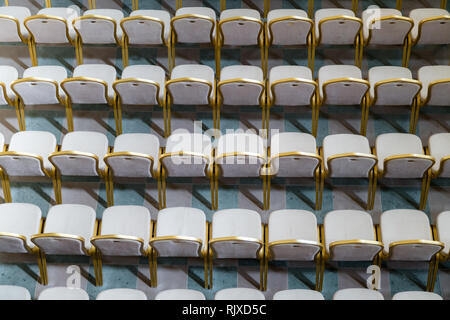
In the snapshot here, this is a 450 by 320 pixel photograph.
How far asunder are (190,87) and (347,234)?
196 cm

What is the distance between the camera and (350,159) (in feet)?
20.1

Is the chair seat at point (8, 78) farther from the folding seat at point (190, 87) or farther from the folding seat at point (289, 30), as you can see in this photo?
the folding seat at point (289, 30)

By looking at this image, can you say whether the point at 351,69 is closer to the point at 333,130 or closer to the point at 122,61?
the point at 333,130

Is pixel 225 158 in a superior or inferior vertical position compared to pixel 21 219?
superior

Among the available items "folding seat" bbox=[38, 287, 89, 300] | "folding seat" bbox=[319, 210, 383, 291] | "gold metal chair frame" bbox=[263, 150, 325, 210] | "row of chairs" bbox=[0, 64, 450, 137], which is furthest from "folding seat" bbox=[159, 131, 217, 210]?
"folding seat" bbox=[38, 287, 89, 300]

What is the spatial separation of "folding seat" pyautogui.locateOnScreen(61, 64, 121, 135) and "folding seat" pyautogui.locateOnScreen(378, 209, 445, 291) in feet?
9.06

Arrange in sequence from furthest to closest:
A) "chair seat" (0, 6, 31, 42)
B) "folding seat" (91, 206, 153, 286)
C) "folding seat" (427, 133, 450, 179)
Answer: "chair seat" (0, 6, 31, 42) < "folding seat" (427, 133, 450, 179) < "folding seat" (91, 206, 153, 286)

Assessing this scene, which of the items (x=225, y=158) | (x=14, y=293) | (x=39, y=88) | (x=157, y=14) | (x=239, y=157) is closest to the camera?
(x=14, y=293)

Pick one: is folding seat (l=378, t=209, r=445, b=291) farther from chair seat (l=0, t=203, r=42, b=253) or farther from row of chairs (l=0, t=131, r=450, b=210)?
chair seat (l=0, t=203, r=42, b=253)

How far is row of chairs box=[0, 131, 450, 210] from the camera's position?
619 cm

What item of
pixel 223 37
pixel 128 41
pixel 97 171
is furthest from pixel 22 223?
pixel 223 37

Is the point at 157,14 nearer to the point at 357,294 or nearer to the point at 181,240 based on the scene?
the point at 181,240

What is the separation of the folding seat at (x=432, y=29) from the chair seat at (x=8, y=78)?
158 inches
